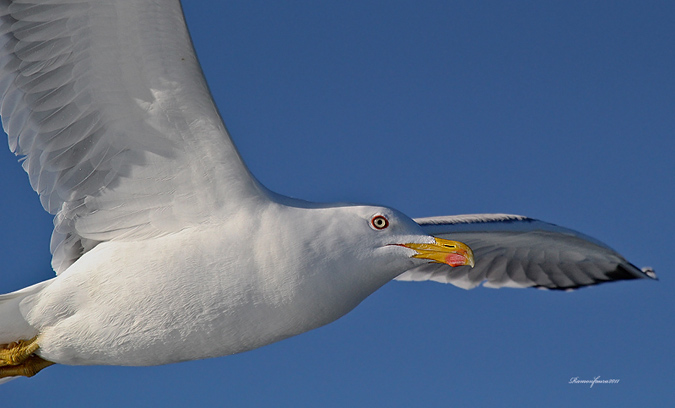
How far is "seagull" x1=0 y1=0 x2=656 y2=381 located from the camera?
19.7 ft

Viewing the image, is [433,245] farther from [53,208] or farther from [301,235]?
[53,208]

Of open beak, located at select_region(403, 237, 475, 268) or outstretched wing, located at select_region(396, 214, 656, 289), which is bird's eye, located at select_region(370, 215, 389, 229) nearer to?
open beak, located at select_region(403, 237, 475, 268)

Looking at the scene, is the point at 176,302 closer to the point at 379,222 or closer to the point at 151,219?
the point at 151,219

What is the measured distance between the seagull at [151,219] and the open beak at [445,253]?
0.01 metres

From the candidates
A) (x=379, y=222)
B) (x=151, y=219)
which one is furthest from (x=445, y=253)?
(x=151, y=219)

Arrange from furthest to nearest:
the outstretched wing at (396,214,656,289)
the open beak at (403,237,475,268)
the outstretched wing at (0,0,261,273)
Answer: the outstretched wing at (396,214,656,289), the open beak at (403,237,475,268), the outstretched wing at (0,0,261,273)

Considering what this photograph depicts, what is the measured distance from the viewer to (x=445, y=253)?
6203 millimetres

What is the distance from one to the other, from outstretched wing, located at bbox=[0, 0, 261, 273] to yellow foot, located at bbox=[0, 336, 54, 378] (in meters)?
0.97

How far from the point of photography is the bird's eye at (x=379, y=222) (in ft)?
20.5

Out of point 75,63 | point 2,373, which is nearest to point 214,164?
point 75,63

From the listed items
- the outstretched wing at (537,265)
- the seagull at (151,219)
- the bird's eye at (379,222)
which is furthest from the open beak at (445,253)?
the outstretched wing at (537,265)

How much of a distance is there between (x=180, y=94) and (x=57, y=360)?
2.61 metres

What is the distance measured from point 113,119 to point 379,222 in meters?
2.36

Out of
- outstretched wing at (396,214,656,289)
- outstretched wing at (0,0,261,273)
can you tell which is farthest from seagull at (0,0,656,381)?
outstretched wing at (396,214,656,289)
